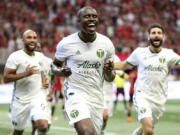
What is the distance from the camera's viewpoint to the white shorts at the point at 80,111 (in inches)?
273

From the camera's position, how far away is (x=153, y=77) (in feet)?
29.9

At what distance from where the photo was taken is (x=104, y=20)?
27.2 meters

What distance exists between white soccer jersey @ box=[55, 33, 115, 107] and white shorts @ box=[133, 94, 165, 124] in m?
1.79

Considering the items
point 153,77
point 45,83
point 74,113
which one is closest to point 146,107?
point 153,77

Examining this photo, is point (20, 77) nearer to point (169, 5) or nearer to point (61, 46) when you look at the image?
point (61, 46)

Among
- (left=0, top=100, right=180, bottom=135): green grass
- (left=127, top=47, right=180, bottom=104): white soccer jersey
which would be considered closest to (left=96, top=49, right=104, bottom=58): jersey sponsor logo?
(left=127, top=47, right=180, bottom=104): white soccer jersey

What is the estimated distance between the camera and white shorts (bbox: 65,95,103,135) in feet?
22.7

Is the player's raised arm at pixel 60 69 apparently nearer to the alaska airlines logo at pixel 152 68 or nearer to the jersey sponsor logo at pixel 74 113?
the jersey sponsor logo at pixel 74 113

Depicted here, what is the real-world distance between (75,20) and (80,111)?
65.8 feet

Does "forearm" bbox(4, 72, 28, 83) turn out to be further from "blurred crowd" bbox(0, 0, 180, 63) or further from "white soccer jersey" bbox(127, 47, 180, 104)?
"blurred crowd" bbox(0, 0, 180, 63)

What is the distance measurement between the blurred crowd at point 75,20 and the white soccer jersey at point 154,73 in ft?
39.2

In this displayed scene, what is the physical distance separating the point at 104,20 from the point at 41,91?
1819 centimetres

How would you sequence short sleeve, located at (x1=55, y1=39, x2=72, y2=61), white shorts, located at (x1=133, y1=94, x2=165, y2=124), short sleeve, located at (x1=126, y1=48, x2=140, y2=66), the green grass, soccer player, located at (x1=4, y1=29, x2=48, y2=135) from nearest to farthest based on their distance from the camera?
short sleeve, located at (x1=55, y1=39, x2=72, y2=61) → white shorts, located at (x1=133, y1=94, x2=165, y2=124) → soccer player, located at (x1=4, y1=29, x2=48, y2=135) → short sleeve, located at (x1=126, y1=48, x2=140, y2=66) → the green grass

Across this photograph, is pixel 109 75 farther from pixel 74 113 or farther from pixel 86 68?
pixel 74 113
